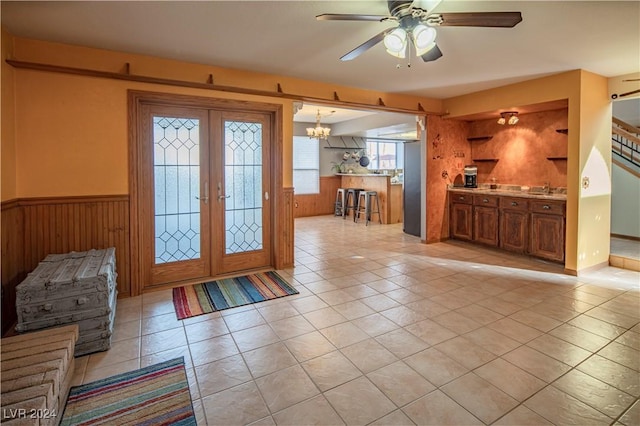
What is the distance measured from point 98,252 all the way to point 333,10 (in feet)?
9.89

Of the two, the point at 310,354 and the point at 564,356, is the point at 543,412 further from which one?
the point at 310,354

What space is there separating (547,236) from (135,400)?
5.08 m

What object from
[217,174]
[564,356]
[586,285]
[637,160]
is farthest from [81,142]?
[637,160]

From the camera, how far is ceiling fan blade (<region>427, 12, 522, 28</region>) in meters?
2.11

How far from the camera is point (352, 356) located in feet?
8.00

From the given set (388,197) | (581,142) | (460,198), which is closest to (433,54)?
(581,142)

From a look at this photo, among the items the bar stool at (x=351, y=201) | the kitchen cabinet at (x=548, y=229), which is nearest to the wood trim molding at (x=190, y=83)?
the kitchen cabinet at (x=548, y=229)

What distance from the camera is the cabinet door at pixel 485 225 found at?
545 centimetres

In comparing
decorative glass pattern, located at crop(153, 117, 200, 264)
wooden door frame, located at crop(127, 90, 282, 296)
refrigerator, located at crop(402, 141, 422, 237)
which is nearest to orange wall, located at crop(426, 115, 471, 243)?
refrigerator, located at crop(402, 141, 422, 237)

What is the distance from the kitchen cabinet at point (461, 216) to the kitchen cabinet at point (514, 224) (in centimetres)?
62

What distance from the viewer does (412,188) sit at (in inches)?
261

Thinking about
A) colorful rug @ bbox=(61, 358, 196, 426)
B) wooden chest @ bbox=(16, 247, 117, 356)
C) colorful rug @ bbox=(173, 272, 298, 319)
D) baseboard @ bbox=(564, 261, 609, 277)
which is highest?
wooden chest @ bbox=(16, 247, 117, 356)

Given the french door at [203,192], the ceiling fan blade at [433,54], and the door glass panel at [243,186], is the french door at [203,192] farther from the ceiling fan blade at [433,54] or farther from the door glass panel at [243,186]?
the ceiling fan blade at [433,54]

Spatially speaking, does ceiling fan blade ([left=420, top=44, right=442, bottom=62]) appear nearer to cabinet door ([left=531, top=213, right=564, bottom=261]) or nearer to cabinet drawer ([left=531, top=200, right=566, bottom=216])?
cabinet drawer ([left=531, top=200, right=566, bottom=216])
